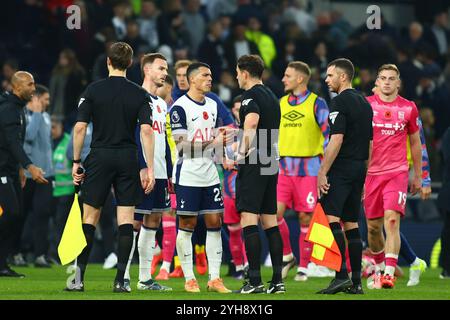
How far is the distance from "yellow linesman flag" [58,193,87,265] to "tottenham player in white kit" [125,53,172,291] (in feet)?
2.75

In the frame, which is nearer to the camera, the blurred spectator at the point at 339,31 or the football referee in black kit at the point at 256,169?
the football referee in black kit at the point at 256,169

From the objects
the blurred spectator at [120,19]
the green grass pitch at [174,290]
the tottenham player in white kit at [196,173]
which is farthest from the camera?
the blurred spectator at [120,19]

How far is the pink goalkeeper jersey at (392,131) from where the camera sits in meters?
13.8

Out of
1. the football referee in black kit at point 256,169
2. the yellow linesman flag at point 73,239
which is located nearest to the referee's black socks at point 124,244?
the yellow linesman flag at point 73,239

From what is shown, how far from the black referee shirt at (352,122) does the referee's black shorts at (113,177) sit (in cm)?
207

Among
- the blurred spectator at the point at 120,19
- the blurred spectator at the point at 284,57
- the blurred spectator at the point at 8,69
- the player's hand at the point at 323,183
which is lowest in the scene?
the player's hand at the point at 323,183

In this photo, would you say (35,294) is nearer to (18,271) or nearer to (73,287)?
(73,287)

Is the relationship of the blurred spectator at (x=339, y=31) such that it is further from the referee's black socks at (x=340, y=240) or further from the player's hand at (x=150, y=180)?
the player's hand at (x=150, y=180)

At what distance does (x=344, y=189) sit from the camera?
1231 centimetres

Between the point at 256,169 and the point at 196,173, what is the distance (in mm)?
743

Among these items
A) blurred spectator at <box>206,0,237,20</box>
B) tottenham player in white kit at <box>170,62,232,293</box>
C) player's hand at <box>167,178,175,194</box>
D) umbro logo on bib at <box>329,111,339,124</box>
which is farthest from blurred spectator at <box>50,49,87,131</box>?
umbro logo on bib at <box>329,111,339,124</box>

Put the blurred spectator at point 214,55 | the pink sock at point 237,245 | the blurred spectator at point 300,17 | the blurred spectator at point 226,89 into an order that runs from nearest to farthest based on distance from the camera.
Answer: the pink sock at point 237,245, the blurred spectator at point 226,89, the blurred spectator at point 214,55, the blurred spectator at point 300,17

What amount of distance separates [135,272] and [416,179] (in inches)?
168

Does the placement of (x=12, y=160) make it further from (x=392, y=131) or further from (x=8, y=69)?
(x=8, y=69)
